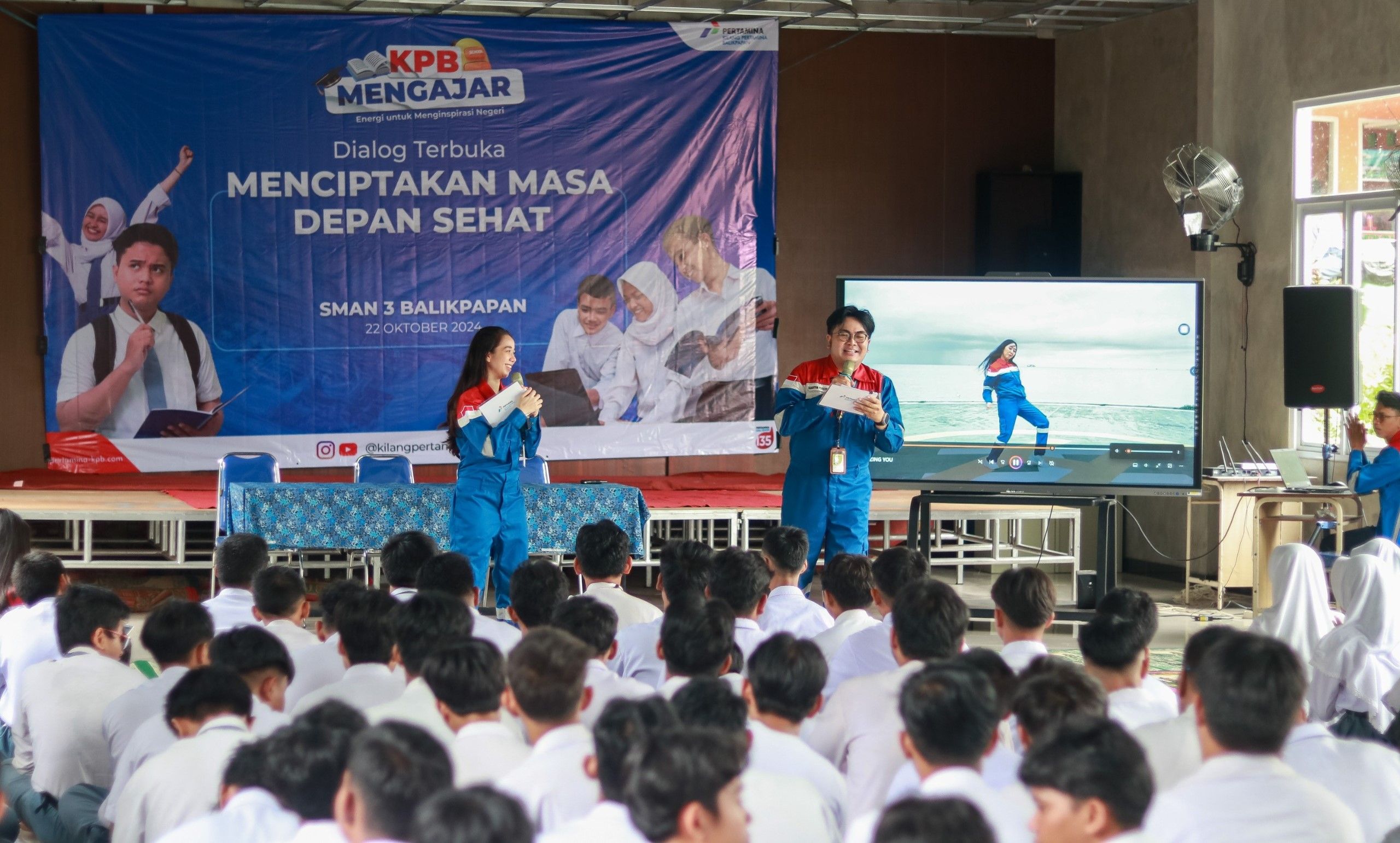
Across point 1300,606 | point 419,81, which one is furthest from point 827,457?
point 419,81

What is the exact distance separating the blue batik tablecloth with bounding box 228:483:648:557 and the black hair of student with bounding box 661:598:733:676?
3.87 m

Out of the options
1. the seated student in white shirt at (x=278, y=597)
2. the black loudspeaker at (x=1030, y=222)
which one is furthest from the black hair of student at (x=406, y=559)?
the black loudspeaker at (x=1030, y=222)

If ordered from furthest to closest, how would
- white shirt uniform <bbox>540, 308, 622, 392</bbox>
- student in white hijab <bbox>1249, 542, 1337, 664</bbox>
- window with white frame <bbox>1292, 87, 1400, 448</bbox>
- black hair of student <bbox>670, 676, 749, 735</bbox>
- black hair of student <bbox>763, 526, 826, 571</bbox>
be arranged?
1. white shirt uniform <bbox>540, 308, 622, 392</bbox>
2. window with white frame <bbox>1292, 87, 1400, 448</bbox>
3. student in white hijab <bbox>1249, 542, 1337, 664</bbox>
4. black hair of student <bbox>763, 526, 826, 571</bbox>
5. black hair of student <bbox>670, 676, 749, 735</bbox>

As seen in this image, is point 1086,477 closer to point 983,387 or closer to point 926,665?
point 983,387

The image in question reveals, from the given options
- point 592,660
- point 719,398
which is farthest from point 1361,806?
point 719,398

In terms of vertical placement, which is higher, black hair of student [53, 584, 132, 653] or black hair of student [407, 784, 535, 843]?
black hair of student [407, 784, 535, 843]

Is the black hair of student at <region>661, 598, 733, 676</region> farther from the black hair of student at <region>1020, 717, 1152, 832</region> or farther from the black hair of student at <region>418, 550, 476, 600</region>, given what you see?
the black hair of student at <region>1020, 717, 1152, 832</region>

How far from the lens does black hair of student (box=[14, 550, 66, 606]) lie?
4.39 meters

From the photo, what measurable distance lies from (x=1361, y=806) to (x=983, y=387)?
4.24 meters

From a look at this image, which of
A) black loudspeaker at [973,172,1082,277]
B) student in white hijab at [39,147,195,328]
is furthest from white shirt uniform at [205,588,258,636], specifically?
black loudspeaker at [973,172,1082,277]

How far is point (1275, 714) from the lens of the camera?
236 centimetres

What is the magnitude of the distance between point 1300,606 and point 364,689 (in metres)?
3.21

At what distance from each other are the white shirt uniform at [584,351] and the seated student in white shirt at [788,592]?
476cm

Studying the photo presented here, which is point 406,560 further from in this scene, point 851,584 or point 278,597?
point 851,584
